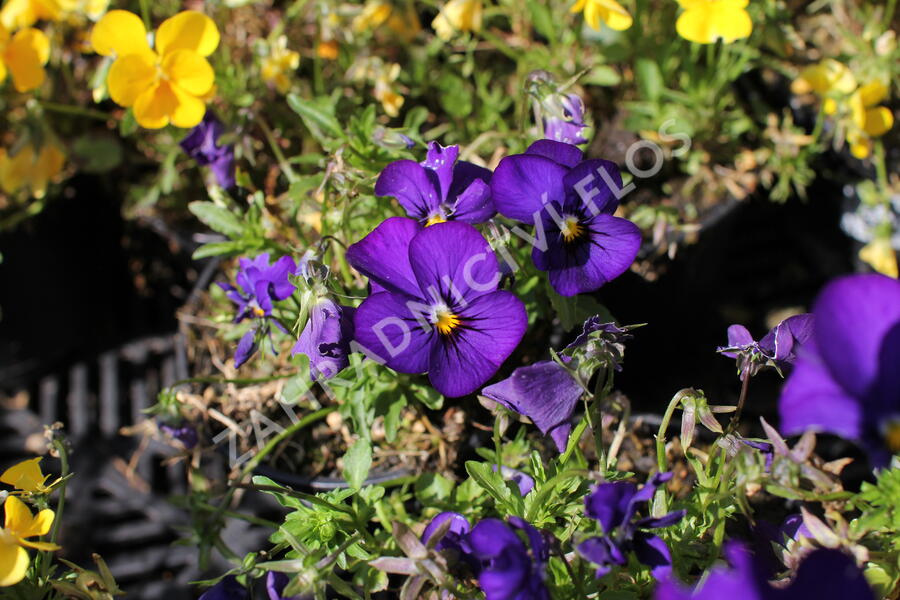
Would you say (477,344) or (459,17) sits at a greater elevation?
(459,17)

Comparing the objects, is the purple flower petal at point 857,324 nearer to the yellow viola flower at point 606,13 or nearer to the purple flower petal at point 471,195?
the purple flower petal at point 471,195

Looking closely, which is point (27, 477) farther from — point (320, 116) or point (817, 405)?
point (817, 405)

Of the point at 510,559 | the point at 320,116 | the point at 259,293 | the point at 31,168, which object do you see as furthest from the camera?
the point at 31,168

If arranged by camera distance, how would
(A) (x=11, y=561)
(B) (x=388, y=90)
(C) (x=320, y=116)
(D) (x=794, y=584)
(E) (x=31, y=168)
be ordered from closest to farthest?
1. (D) (x=794, y=584)
2. (A) (x=11, y=561)
3. (C) (x=320, y=116)
4. (B) (x=388, y=90)
5. (E) (x=31, y=168)

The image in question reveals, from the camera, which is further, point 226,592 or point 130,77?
point 130,77

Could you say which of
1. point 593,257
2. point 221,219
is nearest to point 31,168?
point 221,219
